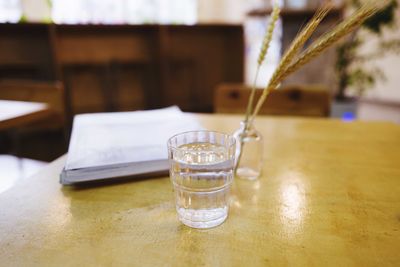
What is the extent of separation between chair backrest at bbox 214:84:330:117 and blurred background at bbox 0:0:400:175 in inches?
56.0

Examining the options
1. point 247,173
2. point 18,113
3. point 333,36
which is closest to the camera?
point 333,36

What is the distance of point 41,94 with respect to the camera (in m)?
1.55

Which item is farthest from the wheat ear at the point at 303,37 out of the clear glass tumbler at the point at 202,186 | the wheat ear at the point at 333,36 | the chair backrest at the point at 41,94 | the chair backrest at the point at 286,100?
the chair backrest at the point at 41,94

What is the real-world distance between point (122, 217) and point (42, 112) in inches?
37.8

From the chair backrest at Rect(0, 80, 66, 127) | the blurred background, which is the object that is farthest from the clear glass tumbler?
the blurred background

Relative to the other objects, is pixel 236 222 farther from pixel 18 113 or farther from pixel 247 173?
pixel 18 113

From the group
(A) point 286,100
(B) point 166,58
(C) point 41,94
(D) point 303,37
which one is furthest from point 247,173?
(B) point 166,58

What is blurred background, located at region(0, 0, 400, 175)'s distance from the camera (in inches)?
118

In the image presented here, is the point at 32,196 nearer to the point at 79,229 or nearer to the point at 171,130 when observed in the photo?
the point at 79,229

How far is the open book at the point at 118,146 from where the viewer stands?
61 centimetres

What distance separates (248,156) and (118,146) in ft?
1.00

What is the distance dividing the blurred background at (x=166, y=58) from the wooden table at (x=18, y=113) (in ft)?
3.68

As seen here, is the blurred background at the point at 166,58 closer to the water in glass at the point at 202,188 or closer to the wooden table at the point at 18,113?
the wooden table at the point at 18,113

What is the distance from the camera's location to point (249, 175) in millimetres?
666
